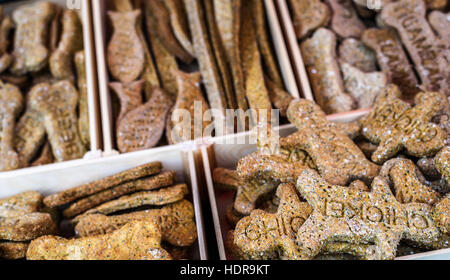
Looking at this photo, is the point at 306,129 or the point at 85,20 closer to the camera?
the point at 306,129

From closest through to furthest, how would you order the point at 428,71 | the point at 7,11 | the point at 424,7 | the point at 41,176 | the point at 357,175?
the point at 357,175 < the point at 41,176 < the point at 428,71 < the point at 424,7 < the point at 7,11

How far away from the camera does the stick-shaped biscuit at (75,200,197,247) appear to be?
1.16 m

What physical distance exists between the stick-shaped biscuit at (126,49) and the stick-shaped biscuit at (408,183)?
1.12 meters

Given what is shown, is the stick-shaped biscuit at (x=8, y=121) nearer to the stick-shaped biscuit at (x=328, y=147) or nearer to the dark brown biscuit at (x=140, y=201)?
the dark brown biscuit at (x=140, y=201)

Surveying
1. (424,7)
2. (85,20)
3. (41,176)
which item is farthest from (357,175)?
(85,20)

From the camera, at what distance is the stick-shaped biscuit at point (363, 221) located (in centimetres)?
92

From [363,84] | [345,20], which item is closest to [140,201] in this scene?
[363,84]

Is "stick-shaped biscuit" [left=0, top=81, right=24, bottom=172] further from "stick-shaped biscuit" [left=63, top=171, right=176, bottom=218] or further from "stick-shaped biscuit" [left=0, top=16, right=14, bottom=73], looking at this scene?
"stick-shaped biscuit" [left=63, top=171, right=176, bottom=218]

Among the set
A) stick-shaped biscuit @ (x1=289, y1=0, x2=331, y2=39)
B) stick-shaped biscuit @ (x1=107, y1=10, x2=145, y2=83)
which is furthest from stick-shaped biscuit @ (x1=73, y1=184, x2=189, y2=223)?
stick-shaped biscuit @ (x1=289, y1=0, x2=331, y2=39)

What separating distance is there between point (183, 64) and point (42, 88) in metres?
0.64

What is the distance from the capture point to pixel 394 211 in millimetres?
966

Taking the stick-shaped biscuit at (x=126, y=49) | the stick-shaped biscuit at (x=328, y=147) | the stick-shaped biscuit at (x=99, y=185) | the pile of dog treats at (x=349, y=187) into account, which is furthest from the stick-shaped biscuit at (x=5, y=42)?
the stick-shaped biscuit at (x=328, y=147)

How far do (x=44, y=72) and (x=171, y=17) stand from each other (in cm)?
67

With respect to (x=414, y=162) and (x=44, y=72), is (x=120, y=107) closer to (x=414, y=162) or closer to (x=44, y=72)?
(x=44, y=72)
